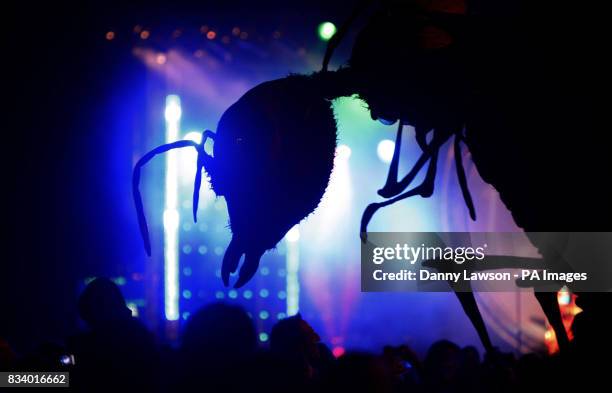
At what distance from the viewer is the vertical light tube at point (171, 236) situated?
1015 centimetres

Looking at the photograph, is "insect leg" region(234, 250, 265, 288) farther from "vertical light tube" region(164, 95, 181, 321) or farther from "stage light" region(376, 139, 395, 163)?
"stage light" region(376, 139, 395, 163)

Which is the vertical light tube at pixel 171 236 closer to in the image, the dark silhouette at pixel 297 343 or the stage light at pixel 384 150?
the stage light at pixel 384 150

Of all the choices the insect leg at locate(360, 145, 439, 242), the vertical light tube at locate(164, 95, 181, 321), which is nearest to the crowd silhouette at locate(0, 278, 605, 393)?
the insect leg at locate(360, 145, 439, 242)

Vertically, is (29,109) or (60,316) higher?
(29,109)

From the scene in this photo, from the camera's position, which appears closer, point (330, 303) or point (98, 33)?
point (98, 33)

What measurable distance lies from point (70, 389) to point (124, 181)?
26.0 feet

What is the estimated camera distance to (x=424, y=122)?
138cm

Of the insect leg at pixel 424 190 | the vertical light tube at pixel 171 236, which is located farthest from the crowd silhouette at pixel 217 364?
the vertical light tube at pixel 171 236

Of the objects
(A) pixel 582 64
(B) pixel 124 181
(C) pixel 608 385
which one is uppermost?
(B) pixel 124 181

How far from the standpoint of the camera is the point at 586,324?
1285mm

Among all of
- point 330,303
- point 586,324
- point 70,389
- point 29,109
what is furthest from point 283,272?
point 586,324

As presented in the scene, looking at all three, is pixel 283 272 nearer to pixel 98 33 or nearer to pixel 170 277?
pixel 170 277

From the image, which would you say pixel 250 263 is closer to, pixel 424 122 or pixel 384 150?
pixel 424 122

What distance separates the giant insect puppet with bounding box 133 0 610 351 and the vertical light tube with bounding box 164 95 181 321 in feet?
29.7
